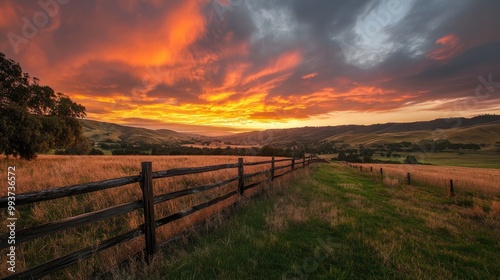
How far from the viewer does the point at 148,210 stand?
4.29 metres

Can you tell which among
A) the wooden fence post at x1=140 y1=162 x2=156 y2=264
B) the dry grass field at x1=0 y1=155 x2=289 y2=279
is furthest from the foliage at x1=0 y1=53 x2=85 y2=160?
the wooden fence post at x1=140 y1=162 x2=156 y2=264

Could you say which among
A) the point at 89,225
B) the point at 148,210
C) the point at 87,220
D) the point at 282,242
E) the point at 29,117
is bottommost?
the point at 282,242

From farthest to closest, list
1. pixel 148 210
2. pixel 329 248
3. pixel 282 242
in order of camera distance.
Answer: pixel 282 242 → pixel 329 248 → pixel 148 210

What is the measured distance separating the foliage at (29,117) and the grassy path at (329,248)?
19.3 meters

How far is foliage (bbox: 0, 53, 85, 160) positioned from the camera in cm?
1723

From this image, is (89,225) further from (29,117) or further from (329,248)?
(29,117)

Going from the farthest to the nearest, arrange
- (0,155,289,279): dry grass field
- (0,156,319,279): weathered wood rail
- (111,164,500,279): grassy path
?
(111,164,500,279): grassy path → (0,155,289,279): dry grass field → (0,156,319,279): weathered wood rail

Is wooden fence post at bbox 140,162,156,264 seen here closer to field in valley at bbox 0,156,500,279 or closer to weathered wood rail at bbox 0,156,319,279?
weathered wood rail at bbox 0,156,319,279

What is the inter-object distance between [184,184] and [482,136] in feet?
644

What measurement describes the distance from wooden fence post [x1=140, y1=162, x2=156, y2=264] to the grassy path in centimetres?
28

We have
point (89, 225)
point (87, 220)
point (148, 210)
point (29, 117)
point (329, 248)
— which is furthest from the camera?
point (29, 117)

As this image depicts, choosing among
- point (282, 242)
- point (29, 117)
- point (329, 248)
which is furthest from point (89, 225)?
point (29, 117)

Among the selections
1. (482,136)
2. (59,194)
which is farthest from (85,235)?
(482,136)

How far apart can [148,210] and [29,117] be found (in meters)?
21.0
